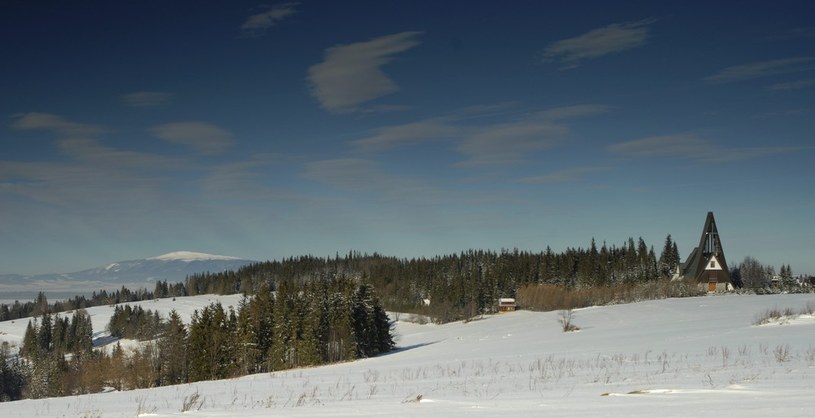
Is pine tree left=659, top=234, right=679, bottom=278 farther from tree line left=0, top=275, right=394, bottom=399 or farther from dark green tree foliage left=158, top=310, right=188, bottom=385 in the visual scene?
dark green tree foliage left=158, top=310, right=188, bottom=385

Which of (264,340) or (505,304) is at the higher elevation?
(505,304)

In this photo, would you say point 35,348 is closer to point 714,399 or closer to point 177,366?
point 177,366

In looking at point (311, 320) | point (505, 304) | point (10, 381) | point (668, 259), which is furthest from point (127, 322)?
point (668, 259)

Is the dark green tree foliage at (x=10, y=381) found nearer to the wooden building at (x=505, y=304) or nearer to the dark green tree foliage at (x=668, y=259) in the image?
the wooden building at (x=505, y=304)

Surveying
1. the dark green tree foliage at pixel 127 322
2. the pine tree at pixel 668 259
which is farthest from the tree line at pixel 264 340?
the dark green tree foliage at pixel 127 322

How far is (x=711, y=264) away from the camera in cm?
9775

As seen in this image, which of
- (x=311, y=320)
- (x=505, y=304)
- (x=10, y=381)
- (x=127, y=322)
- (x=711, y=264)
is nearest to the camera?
(x=311, y=320)

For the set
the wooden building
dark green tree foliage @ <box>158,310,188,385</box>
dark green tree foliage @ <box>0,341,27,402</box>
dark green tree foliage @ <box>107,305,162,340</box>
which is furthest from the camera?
dark green tree foliage @ <box>107,305,162,340</box>

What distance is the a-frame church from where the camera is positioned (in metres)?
96.9

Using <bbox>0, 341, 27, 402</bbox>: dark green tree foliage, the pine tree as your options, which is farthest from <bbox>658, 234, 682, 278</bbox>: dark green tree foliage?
<bbox>0, 341, 27, 402</bbox>: dark green tree foliage

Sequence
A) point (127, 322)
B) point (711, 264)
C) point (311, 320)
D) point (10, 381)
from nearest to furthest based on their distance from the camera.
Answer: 1. point (311, 320)
2. point (711, 264)
3. point (10, 381)
4. point (127, 322)

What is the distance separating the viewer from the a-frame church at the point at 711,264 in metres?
96.9

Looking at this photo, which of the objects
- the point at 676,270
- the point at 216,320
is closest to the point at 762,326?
the point at 216,320

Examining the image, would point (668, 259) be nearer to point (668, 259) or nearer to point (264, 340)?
point (668, 259)
